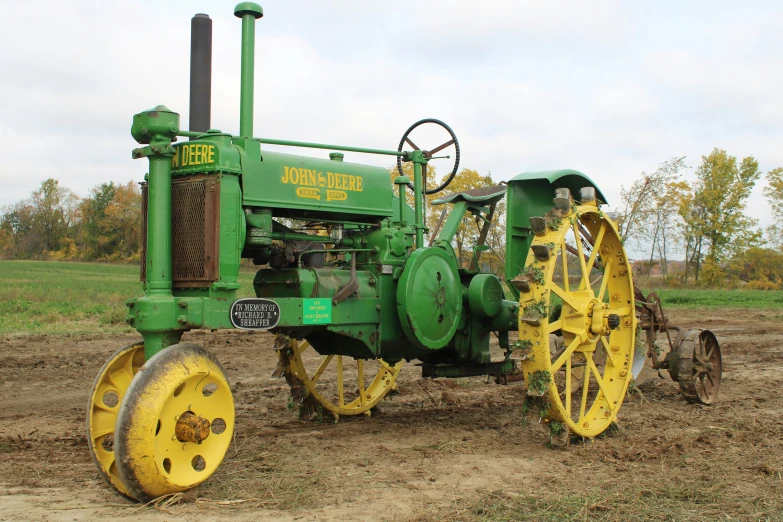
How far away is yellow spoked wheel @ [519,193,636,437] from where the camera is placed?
221 inches

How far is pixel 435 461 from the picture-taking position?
18.2 ft

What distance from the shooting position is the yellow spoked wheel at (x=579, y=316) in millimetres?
5625

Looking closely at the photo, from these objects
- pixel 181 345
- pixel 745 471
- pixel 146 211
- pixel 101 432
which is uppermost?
pixel 146 211

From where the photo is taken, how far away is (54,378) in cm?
934

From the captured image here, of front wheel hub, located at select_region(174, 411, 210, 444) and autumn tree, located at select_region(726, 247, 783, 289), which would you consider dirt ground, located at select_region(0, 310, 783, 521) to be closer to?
front wheel hub, located at select_region(174, 411, 210, 444)

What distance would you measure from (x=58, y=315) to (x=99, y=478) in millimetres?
11263

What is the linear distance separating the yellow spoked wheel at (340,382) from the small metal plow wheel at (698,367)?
111 inches

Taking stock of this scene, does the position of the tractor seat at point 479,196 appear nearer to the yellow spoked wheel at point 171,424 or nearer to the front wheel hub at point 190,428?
the yellow spoked wheel at point 171,424

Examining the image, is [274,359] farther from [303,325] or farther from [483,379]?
[303,325]

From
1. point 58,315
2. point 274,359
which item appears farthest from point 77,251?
point 274,359

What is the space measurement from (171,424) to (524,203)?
381 cm

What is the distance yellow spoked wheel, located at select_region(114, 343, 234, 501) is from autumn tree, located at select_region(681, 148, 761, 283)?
131ft

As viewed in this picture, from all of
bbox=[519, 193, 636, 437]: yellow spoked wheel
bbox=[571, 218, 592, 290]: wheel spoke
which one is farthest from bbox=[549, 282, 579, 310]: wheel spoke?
bbox=[571, 218, 592, 290]: wheel spoke

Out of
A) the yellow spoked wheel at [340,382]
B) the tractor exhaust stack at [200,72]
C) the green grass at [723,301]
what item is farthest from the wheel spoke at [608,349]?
the green grass at [723,301]
